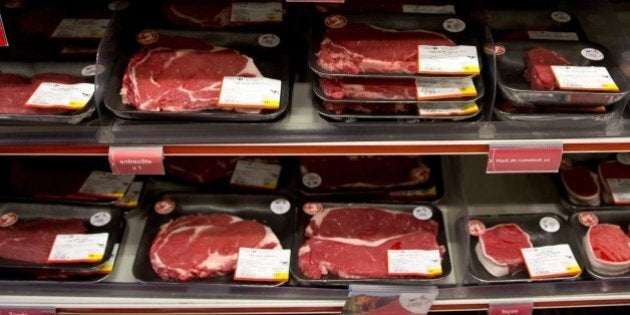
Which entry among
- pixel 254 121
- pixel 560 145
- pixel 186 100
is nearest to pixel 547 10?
pixel 560 145

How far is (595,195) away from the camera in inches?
83.7

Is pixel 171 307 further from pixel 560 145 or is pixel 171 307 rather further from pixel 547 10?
pixel 547 10

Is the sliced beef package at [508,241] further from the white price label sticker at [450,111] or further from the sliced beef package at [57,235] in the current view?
the sliced beef package at [57,235]

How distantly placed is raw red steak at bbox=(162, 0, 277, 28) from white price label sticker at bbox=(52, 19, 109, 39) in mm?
211

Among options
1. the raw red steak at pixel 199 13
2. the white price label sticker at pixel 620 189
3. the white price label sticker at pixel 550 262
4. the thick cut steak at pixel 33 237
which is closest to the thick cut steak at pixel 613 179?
the white price label sticker at pixel 620 189

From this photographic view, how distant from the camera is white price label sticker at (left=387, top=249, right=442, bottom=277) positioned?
1.86 m

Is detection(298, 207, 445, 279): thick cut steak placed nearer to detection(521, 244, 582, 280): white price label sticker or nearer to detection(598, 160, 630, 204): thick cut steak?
detection(521, 244, 582, 280): white price label sticker

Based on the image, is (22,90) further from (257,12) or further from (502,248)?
(502,248)

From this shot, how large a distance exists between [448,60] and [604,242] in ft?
2.84

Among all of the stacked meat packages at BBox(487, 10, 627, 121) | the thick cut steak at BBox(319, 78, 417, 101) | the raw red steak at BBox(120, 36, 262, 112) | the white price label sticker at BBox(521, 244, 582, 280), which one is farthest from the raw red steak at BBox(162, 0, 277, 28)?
the white price label sticker at BBox(521, 244, 582, 280)

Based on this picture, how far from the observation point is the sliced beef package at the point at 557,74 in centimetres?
160

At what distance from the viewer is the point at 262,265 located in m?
1.89

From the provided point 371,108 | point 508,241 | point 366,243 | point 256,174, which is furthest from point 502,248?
point 256,174

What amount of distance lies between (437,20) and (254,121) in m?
0.64
